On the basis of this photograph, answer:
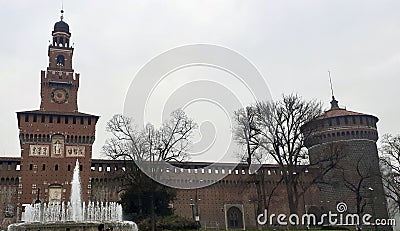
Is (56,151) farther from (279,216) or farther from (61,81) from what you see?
(279,216)

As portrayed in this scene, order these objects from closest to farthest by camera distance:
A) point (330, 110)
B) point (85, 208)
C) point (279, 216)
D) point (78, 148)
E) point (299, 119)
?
point (299, 119) < point (85, 208) < point (78, 148) < point (279, 216) < point (330, 110)

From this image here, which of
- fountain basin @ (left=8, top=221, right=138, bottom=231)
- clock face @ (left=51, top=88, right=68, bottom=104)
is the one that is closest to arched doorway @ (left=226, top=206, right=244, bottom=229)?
clock face @ (left=51, top=88, right=68, bottom=104)

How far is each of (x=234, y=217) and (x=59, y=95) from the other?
2384cm

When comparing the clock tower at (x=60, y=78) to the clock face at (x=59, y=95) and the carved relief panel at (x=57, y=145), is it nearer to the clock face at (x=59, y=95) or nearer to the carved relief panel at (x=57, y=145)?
the clock face at (x=59, y=95)

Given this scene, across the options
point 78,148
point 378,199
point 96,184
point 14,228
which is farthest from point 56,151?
point 378,199

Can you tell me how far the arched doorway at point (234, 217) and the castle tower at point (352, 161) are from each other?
9.51 metres

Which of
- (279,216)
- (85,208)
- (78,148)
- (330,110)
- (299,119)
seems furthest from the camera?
(330,110)

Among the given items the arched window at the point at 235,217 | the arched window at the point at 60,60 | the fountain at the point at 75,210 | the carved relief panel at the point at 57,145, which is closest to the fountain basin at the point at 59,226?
the fountain at the point at 75,210

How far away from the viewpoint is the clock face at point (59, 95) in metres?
48.9

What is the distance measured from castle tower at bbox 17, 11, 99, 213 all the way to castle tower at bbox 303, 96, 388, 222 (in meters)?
24.3

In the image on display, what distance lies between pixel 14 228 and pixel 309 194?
120 feet

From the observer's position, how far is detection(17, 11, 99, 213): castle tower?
43531 mm

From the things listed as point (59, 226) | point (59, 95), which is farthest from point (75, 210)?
point (59, 226)

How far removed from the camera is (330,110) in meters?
52.2
